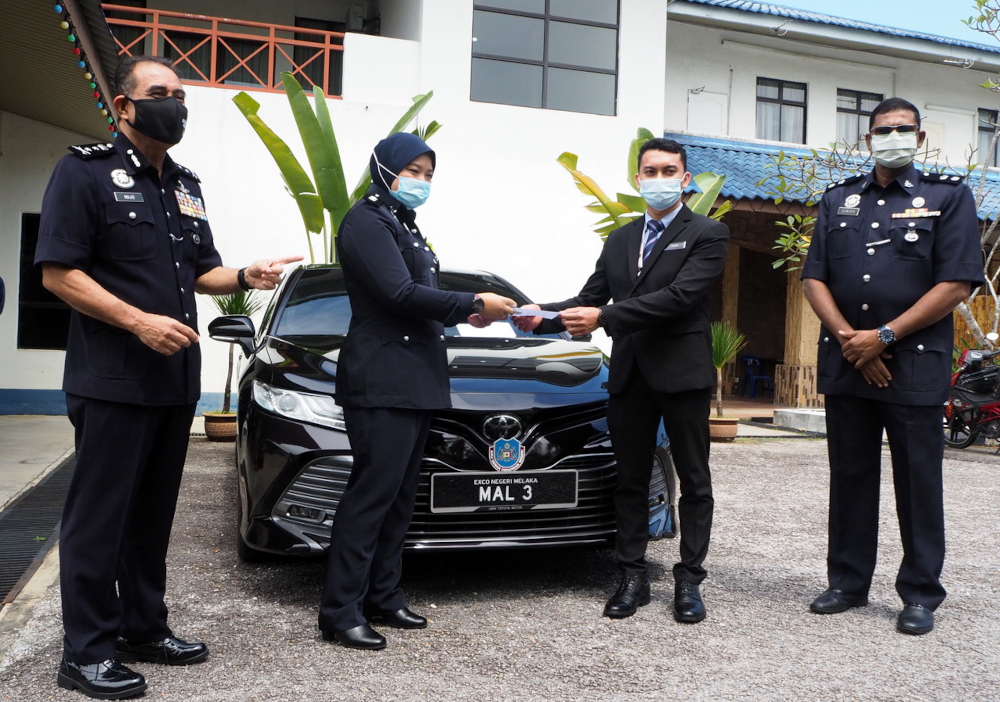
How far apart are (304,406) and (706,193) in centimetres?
663

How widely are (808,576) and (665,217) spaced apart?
5.89 ft

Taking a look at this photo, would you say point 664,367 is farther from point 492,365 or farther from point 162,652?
point 162,652

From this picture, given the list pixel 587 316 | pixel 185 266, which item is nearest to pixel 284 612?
pixel 185 266

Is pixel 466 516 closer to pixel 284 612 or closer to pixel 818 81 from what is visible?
pixel 284 612

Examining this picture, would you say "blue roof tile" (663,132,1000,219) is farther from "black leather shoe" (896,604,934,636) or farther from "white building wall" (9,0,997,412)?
"black leather shoe" (896,604,934,636)

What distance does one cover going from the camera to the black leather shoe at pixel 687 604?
338 cm

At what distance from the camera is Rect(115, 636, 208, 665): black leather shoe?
9.43 feet

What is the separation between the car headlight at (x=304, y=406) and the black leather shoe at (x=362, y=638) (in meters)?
0.72

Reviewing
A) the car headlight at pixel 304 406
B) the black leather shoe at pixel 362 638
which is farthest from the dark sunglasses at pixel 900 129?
the black leather shoe at pixel 362 638

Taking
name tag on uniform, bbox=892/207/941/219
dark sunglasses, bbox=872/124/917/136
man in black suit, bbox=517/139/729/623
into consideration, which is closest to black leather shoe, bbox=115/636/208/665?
man in black suit, bbox=517/139/729/623

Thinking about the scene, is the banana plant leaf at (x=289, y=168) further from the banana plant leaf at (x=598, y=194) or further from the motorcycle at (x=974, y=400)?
→ the motorcycle at (x=974, y=400)

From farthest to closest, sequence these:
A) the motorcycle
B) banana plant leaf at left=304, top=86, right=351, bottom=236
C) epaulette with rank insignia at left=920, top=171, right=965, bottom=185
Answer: the motorcycle < banana plant leaf at left=304, top=86, right=351, bottom=236 < epaulette with rank insignia at left=920, top=171, right=965, bottom=185

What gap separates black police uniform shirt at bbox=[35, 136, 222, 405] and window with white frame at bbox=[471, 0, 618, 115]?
343 inches

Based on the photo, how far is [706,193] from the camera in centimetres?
913
